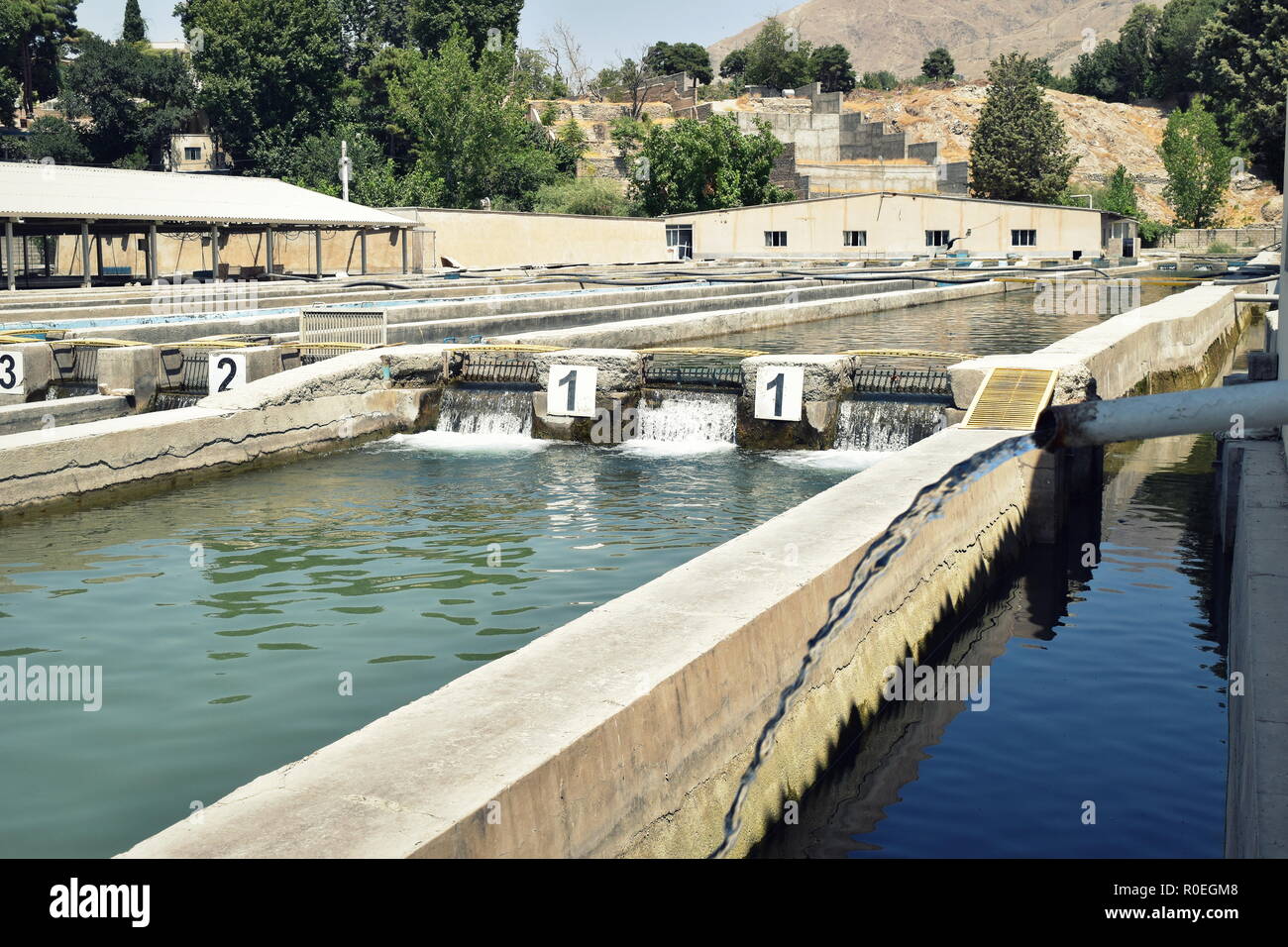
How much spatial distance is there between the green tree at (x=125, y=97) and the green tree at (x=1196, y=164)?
218 ft

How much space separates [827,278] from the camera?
42406 millimetres

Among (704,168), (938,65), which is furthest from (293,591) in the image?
(938,65)

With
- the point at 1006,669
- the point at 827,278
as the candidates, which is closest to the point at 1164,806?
the point at 1006,669

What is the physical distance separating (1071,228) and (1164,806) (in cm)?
6517

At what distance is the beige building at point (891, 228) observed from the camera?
67062 millimetres

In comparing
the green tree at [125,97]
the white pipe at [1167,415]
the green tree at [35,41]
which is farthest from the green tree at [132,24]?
the white pipe at [1167,415]

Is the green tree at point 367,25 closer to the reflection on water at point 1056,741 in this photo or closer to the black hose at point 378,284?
the black hose at point 378,284

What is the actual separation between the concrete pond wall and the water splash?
71mm

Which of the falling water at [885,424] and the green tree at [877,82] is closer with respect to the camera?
the falling water at [885,424]

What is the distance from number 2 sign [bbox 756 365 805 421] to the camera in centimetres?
1647

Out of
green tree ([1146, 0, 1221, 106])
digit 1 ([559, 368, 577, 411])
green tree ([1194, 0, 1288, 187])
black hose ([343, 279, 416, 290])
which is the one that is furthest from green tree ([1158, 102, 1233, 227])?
digit 1 ([559, 368, 577, 411])

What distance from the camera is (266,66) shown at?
8844cm

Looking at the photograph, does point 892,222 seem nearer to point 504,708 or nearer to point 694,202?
point 694,202

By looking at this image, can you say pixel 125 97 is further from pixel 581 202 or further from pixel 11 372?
pixel 11 372
